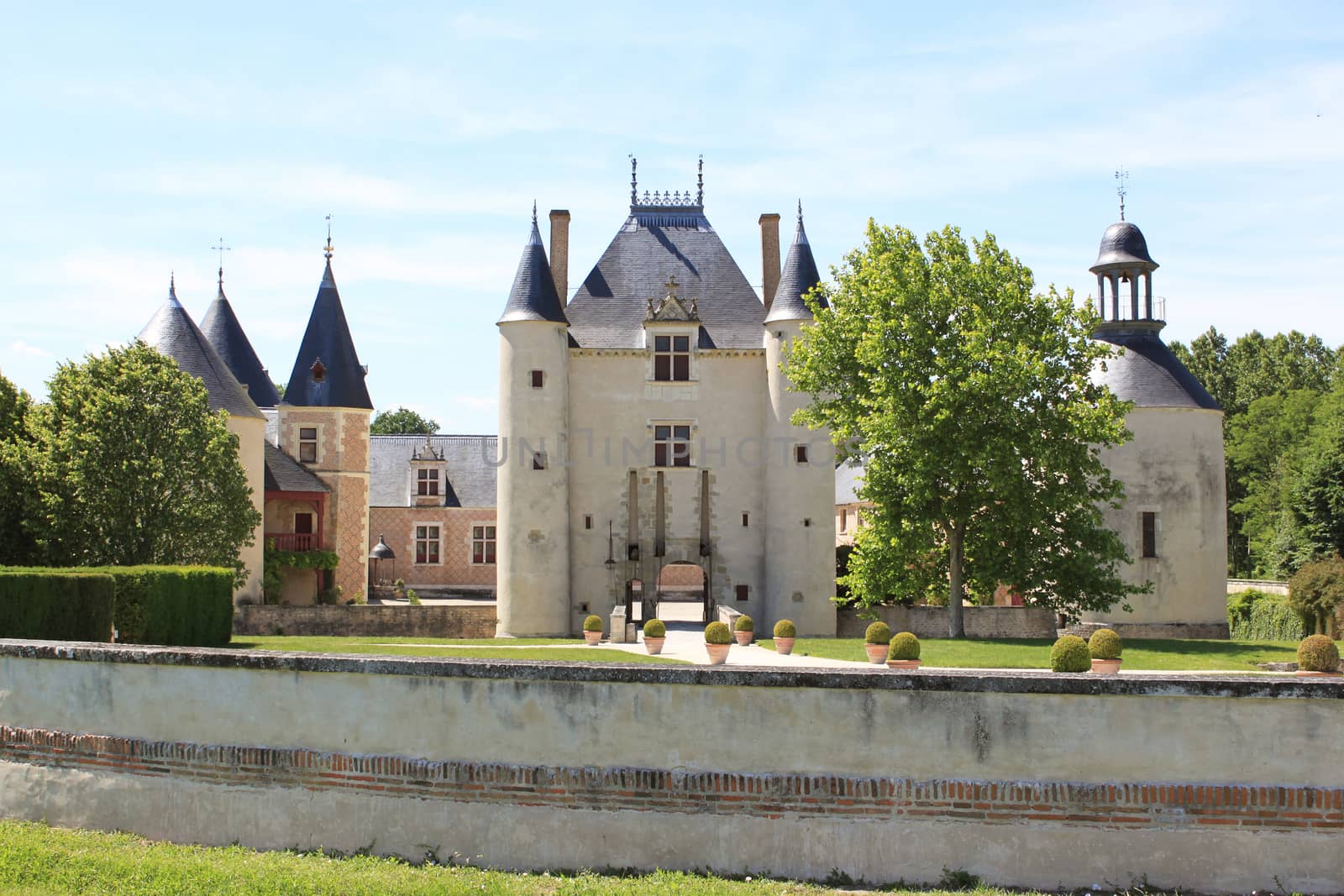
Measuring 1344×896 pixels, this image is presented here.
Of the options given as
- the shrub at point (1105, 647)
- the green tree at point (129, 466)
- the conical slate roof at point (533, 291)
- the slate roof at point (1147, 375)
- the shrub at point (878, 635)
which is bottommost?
the shrub at point (878, 635)

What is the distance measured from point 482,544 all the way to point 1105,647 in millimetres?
32947

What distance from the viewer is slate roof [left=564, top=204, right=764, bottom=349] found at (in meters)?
34.3

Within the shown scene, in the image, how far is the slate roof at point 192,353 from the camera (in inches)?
1276

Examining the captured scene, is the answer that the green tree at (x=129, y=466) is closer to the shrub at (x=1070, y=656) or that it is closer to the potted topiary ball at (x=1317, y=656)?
the shrub at (x=1070, y=656)

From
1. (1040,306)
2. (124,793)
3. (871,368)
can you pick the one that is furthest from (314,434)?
(124,793)

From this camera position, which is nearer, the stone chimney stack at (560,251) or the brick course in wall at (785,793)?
the brick course in wall at (785,793)

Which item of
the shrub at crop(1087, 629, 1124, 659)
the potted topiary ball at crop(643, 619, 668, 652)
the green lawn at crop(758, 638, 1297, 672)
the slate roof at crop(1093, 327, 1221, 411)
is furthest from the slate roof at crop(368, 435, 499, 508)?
the shrub at crop(1087, 629, 1124, 659)

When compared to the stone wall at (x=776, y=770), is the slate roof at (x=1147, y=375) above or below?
above

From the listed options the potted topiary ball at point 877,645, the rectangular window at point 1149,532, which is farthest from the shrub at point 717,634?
the rectangular window at point 1149,532

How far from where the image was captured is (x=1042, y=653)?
2242 centimetres

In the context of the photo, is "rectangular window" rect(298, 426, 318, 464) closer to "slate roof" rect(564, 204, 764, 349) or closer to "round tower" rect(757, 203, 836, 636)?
"slate roof" rect(564, 204, 764, 349)

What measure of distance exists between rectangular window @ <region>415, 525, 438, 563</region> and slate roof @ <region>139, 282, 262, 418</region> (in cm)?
1447

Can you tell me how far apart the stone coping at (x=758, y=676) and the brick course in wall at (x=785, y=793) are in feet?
2.33

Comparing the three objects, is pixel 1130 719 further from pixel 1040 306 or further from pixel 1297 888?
pixel 1040 306
